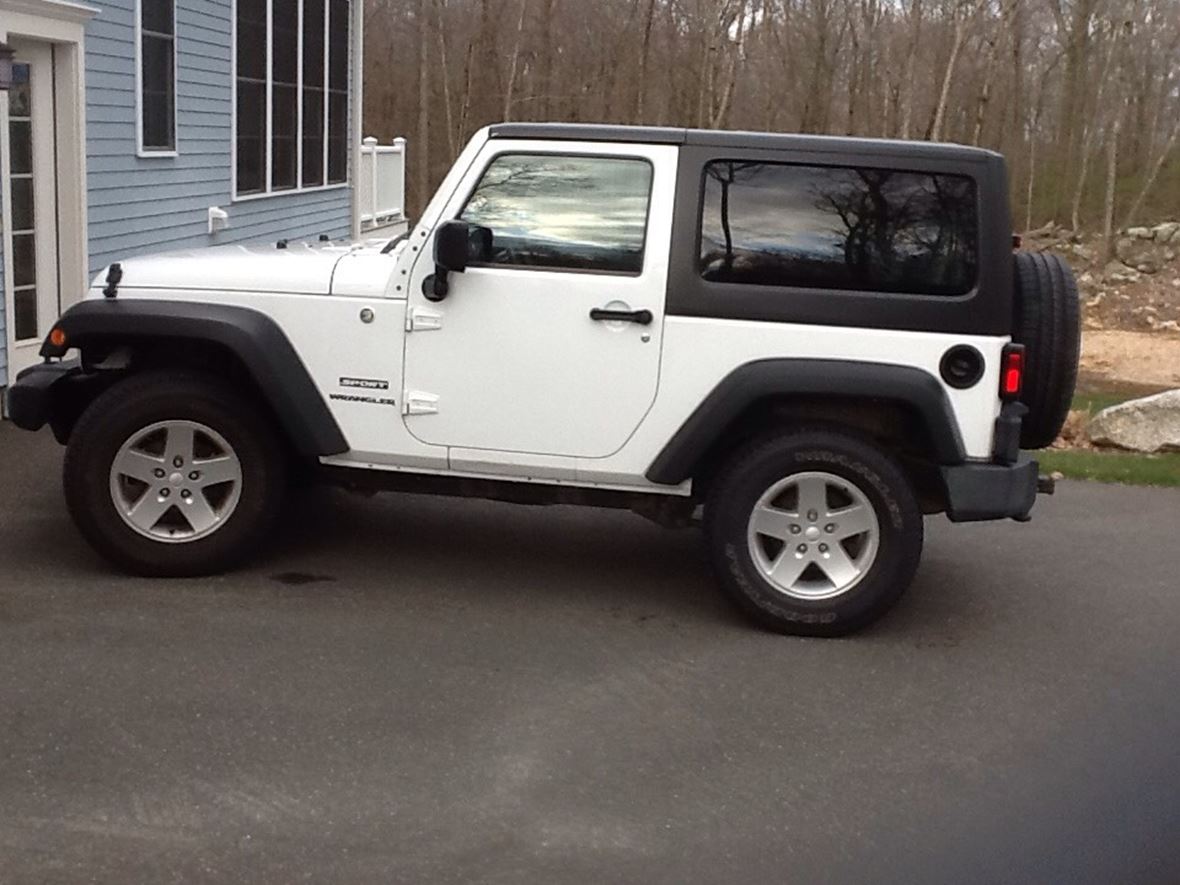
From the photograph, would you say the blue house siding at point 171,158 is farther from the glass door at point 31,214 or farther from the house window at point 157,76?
the glass door at point 31,214

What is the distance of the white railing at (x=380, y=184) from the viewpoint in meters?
20.0

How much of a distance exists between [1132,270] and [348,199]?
19.1m

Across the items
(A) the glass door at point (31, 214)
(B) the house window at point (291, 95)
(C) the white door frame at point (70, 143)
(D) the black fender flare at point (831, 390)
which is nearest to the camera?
(D) the black fender flare at point (831, 390)

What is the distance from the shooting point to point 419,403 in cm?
621

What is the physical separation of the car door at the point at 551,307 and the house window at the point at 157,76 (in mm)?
6866

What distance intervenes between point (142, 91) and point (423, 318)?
7.00 metres

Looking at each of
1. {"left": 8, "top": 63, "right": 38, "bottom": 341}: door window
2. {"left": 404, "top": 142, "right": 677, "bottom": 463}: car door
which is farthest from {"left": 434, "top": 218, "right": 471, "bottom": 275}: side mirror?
{"left": 8, "top": 63, "right": 38, "bottom": 341}: door window

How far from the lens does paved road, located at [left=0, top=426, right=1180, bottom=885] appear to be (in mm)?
4113

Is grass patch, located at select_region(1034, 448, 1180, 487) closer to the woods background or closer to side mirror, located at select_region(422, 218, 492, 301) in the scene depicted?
side mirror, located at select_region(422, 218, 492, 301)

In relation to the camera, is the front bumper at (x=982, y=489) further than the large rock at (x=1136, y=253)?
No

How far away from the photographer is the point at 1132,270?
1254 inches

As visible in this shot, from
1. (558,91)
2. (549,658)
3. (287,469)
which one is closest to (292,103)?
(287,469)

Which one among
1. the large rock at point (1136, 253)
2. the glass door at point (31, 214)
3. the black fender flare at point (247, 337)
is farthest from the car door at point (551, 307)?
the large rock at point (1136, 253)

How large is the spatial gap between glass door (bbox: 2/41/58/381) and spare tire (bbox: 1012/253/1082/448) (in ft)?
22.0
